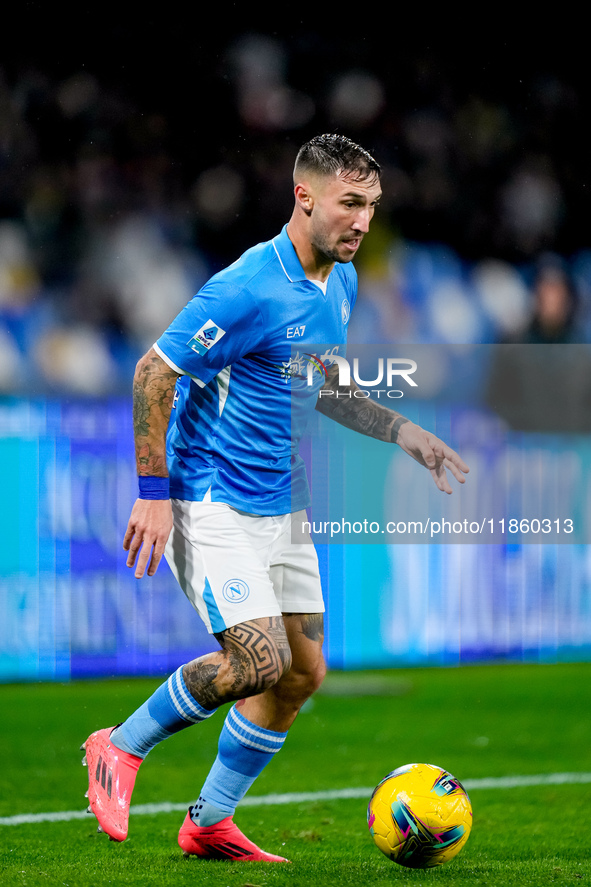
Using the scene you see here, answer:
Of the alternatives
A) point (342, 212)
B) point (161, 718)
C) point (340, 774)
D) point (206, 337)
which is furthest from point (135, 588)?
point (342, 212)

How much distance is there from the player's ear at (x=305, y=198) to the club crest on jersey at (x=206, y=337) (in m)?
0.48

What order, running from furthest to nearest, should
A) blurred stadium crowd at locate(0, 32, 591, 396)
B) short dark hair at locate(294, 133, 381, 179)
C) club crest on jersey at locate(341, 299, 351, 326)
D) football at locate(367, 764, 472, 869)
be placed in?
blurred stadium crowd at locate(0, 32, 591, 396) → club crest on jersey at locate(341, 299, 351, 326) → short dark hair at locate(294, 133, 381, 179) → football at locate(367, 764, 472, 869)

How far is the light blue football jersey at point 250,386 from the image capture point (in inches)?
109

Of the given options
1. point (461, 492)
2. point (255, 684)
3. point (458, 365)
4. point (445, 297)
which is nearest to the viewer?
point (255, 684)

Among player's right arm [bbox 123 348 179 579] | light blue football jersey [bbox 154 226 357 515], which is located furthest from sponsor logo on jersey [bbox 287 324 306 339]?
player's right arm [bbox 123 348 179 579]

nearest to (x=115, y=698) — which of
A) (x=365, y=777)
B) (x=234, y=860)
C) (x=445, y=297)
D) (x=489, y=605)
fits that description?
(x=365, y=777)

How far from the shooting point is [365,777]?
14.0 ft

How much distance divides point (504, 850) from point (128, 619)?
9.97ft

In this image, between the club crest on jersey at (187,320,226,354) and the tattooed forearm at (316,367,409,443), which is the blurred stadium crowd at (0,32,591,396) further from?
the club crest on jersey at (187,320,226,354)

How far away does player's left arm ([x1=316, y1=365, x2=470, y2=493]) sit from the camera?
2951mm

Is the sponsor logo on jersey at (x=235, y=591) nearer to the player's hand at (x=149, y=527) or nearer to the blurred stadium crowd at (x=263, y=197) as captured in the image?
the player's hand at (x=149, y=527)

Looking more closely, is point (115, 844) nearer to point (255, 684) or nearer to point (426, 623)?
point (255, 684)

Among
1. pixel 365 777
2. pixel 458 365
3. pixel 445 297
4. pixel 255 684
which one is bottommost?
pixel 365 777

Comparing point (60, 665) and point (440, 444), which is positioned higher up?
point (440, 444)
